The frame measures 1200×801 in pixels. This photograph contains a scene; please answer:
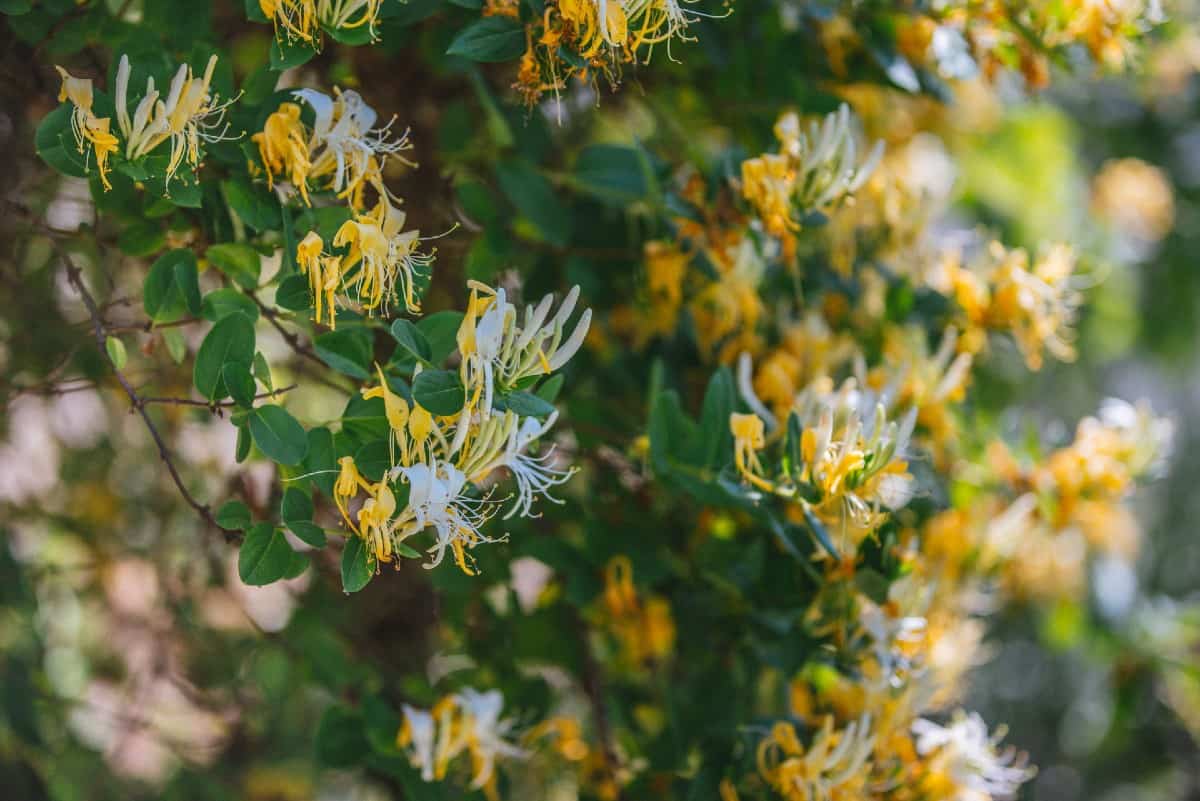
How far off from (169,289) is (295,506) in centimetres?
18

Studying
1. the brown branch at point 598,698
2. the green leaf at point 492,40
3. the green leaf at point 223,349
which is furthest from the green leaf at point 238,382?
the brown branch at point 598,698

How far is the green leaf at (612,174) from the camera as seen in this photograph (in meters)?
0.83

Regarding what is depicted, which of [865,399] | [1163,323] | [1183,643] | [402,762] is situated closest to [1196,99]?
[1163,323]

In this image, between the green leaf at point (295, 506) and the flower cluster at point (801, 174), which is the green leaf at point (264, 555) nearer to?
the green leaf at point (295, 506)

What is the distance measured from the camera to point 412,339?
1.79 ft

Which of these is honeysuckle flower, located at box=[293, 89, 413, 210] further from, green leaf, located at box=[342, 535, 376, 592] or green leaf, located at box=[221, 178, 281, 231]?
green leaf, located at box=[342, 535, 376, 592]

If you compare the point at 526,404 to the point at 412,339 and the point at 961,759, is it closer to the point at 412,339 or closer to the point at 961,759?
the point at 412,339

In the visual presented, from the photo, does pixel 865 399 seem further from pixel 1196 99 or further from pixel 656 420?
pixel 1196 99

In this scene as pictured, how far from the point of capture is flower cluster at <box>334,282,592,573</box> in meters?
0.53

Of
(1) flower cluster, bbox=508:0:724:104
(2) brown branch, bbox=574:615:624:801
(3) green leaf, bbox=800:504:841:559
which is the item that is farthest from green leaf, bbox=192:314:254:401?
(2) brown branch, bbox=574:615:624:801

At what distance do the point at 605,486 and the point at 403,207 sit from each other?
289 millimetres

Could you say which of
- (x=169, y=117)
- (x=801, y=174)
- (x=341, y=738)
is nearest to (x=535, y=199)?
(x=801, y=174)

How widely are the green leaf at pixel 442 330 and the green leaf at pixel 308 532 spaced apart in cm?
11

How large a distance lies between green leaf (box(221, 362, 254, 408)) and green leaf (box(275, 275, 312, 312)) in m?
0.04
